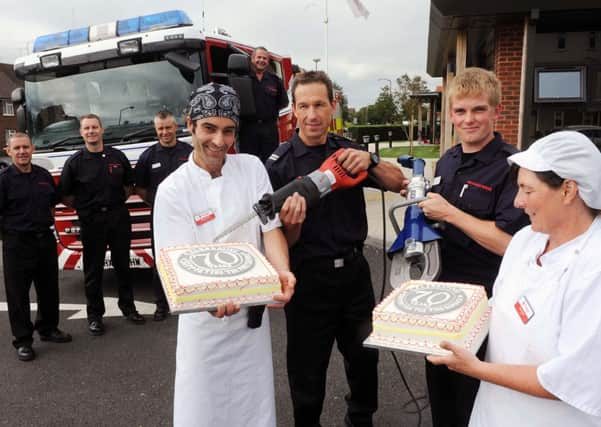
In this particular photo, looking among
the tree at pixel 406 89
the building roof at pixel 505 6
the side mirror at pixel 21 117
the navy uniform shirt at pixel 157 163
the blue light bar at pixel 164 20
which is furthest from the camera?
the tree at pixel 406 89

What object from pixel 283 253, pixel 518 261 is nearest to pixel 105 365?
Answer: pixel 283 253

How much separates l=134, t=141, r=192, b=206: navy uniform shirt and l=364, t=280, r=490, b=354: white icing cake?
12.1ft

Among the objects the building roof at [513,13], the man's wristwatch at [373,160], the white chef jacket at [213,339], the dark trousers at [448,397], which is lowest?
the dark trousers at [448,397]

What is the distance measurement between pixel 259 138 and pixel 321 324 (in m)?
3.76

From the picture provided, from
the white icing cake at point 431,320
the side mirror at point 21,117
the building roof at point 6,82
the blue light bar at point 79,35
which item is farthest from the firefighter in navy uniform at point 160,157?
the building roof at point 6,82

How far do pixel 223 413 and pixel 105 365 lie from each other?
2474 millimetres

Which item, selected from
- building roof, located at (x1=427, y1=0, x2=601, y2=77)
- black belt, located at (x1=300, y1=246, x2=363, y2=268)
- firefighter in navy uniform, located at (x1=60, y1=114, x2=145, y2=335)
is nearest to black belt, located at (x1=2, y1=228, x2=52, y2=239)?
firefighter in navy uniform, located at (x1=60, y1=114, x2=145, y2=335)

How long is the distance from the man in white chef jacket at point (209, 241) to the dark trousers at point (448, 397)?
875 mm

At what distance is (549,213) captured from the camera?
1.53 meters

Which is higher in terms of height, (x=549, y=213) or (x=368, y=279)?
(x=549, y=213)

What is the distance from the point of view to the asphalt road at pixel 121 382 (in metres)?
3.39

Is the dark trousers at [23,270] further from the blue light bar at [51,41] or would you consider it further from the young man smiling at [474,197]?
the young man smiling at [474,197]

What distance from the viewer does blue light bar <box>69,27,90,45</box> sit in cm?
556

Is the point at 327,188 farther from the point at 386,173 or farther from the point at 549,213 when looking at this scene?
the point at 549,213
